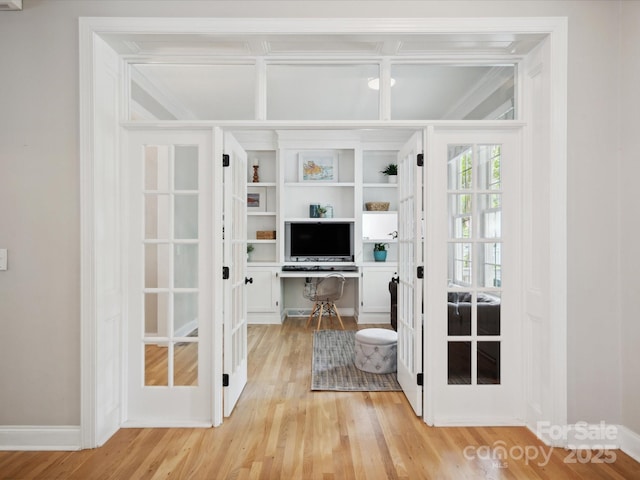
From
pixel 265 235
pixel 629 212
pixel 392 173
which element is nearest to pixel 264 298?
pixel 265 235

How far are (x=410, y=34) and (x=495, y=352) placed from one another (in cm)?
210

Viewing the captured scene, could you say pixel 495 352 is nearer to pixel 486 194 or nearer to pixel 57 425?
pixel 486 194

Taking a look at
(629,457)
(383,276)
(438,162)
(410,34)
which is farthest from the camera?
(383,276)

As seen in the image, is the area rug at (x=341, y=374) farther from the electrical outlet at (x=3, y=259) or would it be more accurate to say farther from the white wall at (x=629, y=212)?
the electrical outlet at (x=3, y=259)

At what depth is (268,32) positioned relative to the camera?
7.56 feet

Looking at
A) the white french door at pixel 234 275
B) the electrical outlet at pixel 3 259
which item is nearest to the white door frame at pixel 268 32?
the electrical outlet at pixel 3 259

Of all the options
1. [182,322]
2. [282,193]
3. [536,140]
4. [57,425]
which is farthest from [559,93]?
[282,193]

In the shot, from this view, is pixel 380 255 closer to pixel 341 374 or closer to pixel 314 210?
pixel 314 210

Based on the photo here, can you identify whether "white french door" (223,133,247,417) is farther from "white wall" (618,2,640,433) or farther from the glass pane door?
"white wall" (618,2,640,433)

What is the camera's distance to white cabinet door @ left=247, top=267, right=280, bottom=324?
220 inches

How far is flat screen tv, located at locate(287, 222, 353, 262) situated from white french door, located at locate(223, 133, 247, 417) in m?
2.83

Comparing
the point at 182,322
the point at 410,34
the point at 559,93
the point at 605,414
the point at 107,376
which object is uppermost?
the point at 410,34

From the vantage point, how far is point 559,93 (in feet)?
7.48

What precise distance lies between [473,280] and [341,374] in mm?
1580
